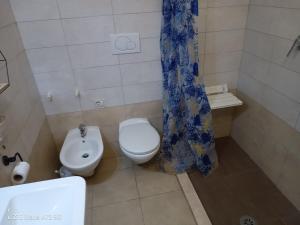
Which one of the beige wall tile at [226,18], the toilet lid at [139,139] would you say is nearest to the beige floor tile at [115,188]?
the toilet lid at [139,139]

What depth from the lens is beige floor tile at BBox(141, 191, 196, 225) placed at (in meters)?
1.66

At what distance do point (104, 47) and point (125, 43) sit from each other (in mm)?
177

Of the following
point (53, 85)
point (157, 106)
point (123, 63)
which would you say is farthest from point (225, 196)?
point (53, 85)

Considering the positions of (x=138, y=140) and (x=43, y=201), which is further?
(x=138, y=140)

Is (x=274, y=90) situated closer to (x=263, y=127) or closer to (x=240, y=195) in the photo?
(x=263, y=127)

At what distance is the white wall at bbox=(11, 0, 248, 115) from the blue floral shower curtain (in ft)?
0.68

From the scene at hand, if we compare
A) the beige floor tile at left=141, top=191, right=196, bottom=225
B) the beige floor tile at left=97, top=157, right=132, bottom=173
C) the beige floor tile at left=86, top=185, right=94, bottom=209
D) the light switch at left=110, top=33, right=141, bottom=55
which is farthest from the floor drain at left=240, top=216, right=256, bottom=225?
the light switch at left=110, top=33, right=141, bottom=55

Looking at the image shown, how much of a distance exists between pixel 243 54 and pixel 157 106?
954mm

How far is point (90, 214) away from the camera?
5.73 ft

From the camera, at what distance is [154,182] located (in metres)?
1.99

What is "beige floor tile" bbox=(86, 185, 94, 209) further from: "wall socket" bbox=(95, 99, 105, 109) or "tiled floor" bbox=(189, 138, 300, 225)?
"tiled floor" bbox=(189, 138, 300, 225)

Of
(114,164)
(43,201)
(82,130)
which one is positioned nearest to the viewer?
(43,201)

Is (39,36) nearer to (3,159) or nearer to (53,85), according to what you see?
(53,85)

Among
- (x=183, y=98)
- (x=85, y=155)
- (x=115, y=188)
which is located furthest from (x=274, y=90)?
(x=85, y=155)
